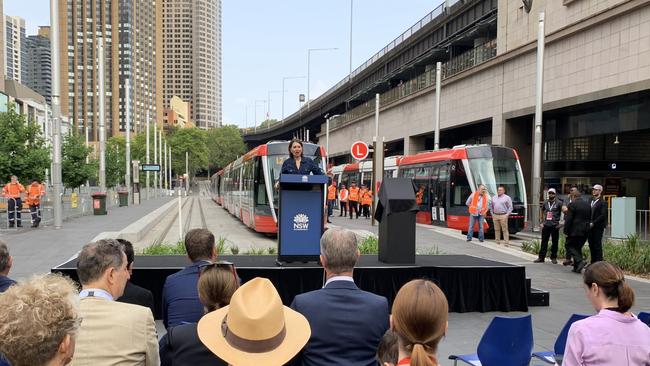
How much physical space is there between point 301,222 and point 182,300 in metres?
4.89

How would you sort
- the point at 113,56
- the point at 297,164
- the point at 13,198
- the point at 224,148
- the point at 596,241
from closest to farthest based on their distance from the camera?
the point at 297,164
the point at 596,241
the point at 13,198
the point at 113,56
the point at 224,148

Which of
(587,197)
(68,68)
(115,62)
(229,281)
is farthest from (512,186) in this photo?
(68,68)

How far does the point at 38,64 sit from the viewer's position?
7505 inches

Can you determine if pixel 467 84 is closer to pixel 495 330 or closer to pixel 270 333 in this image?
pixel 495 330

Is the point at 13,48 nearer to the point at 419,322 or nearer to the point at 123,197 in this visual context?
the point at 123,197

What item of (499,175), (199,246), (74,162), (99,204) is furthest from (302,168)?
(74,162)

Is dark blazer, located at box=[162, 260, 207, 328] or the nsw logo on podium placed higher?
the nsw logo on podium

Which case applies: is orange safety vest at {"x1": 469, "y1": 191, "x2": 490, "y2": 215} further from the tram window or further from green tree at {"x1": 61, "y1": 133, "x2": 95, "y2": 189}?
green tree at {"x1": 61, "y1": 133, "x2": 95, "y2": 189}

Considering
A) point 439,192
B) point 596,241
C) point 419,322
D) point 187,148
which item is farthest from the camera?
point 187,148

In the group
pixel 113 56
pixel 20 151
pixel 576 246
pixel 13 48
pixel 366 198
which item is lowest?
pixel 576 246

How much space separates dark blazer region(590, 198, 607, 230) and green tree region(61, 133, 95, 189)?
36.2 m

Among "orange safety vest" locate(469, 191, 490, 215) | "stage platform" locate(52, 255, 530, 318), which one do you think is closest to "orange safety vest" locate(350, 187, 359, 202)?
"orange safety vest" locate(469, 191, 490, 215)

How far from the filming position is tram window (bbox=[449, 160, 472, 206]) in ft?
72.0

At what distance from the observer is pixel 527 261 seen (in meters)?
14.4
